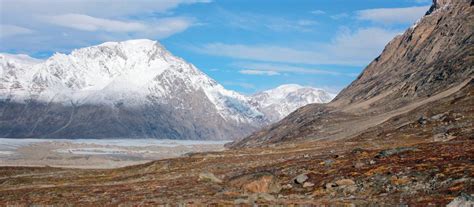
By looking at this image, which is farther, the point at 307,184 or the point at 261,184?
the point at 261,184

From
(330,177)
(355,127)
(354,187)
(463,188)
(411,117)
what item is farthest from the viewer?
(355,127)

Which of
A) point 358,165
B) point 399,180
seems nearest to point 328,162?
point 358,165

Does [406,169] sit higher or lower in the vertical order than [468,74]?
lower

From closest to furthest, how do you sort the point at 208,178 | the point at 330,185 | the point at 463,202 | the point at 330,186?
the point at 463,202, the point at 330,186, the point at 330,185, the point at 208,178

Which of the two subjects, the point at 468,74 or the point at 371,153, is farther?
the point at 468,74

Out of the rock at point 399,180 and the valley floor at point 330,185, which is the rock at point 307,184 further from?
the rock at point 399,180

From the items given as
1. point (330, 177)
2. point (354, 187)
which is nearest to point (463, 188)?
point (354, 187)

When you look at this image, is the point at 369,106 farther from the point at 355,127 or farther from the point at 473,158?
the point at 473,158

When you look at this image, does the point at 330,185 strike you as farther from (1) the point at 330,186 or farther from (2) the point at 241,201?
(2) the point at 241,201

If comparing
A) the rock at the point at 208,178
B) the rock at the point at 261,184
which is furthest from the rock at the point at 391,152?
the rock at the point at 208,178

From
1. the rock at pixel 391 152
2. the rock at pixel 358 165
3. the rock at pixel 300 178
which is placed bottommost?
the rock at pixel 300 178

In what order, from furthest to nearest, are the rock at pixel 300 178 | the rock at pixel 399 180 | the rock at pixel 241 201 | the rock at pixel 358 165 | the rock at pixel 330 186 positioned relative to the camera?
the rock at pixel 358 165, the rock at pixel 300 178, the rock at pixel 330 186, the rock at pixel 399 180, the rock at pixel 241 201
